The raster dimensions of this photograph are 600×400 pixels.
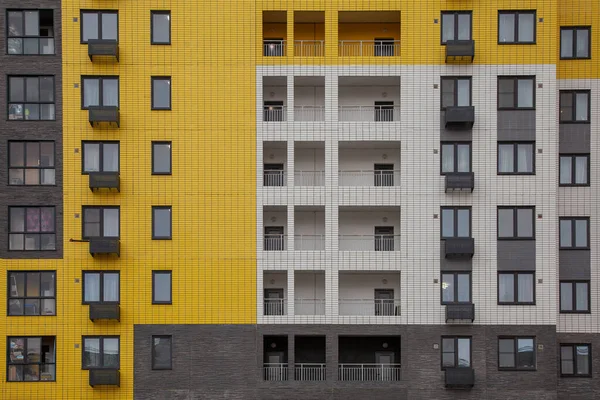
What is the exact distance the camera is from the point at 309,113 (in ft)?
102

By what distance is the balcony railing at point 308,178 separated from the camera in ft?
100

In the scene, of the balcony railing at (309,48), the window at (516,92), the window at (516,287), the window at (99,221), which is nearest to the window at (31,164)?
the window at (99,221)

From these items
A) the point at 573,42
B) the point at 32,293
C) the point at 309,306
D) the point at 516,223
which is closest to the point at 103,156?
the point at 32,293

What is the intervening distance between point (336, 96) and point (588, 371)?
18480 millimetres

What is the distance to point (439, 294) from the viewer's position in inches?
1152

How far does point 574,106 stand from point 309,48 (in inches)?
544

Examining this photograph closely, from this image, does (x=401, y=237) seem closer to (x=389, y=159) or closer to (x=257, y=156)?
(x=389, y=159)

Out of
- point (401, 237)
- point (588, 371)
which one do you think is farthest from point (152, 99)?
point (588, 371)

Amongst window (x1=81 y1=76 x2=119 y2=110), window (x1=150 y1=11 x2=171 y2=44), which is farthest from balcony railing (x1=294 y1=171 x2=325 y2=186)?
window (x1=81 y1=76 x2=119 y2=110)

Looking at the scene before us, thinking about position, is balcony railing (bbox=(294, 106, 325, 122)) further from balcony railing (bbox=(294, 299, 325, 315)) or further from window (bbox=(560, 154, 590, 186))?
window (bbox=(560, 154, 590, 186))

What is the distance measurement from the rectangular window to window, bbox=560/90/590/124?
882 inches

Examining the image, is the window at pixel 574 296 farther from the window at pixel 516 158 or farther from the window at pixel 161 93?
the window at pixel 161 93

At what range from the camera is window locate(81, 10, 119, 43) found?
97.7ft

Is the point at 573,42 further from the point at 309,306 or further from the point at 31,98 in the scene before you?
the point at 31,98
